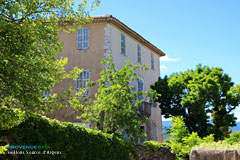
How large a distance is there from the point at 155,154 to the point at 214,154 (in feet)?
33.3

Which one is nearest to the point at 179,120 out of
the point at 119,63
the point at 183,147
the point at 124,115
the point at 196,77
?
the point at 183,147

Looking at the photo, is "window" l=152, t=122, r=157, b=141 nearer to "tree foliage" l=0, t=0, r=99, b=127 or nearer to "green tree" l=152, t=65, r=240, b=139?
"green tree" l=152, t=65, r=240, b=139

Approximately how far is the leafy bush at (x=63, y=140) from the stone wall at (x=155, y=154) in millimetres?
3696

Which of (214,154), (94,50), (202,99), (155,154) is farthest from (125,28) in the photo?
(214,154)

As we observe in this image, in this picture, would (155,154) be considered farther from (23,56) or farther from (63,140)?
(23,56)

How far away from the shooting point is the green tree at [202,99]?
22531mm

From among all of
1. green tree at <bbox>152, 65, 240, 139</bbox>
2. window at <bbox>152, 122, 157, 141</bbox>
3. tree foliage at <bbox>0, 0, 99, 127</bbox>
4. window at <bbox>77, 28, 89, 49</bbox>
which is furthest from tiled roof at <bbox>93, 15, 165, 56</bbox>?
tree foliage at <bbox>0, 0, 99, 127</bbox>

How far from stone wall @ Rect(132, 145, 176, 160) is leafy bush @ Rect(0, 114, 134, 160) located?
3696 mm

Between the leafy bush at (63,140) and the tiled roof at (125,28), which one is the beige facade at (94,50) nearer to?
the tiled roof at (125,28)

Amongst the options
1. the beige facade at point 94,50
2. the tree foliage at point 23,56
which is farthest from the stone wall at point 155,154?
the tree foliage at point 23,56

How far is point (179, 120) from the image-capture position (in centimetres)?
1594

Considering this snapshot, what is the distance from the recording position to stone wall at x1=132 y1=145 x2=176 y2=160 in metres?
16.0

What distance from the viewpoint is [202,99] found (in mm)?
22375

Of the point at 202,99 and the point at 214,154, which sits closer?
the point at 214,154
